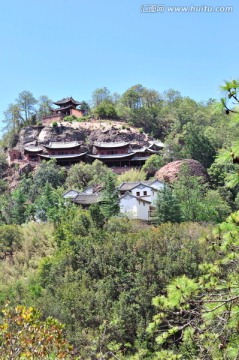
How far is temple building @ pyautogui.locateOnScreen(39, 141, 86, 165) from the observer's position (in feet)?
113

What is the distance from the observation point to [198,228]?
1420 centimetres

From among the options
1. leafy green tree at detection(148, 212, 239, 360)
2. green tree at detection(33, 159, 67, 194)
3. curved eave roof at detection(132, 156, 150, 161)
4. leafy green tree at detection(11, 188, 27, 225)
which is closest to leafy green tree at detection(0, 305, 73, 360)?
leafy green tree at detection(148, 212, 239, 360)

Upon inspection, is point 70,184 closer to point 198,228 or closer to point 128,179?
point 128,179

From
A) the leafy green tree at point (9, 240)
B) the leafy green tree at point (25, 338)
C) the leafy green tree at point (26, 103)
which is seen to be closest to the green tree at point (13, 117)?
the leafy green tree at point (26, 103)

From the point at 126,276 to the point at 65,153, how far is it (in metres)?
24.8

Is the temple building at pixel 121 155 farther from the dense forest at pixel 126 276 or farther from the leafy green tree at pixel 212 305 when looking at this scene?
the leafy green tree at pixel 212 305

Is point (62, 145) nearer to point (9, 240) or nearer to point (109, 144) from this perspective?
point (109, 144)

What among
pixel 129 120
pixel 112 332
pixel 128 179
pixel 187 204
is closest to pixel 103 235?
pixel 112 332

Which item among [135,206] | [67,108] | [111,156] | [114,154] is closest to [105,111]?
[67,108]

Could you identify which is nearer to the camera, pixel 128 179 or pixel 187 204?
pixel 187 204

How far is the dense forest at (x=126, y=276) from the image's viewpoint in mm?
2867

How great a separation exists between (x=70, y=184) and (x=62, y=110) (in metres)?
16.7

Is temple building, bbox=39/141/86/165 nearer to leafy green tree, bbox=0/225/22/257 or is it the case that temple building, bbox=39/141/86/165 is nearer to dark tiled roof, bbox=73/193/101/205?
dark tiled roof, bbox=73/193/101/205

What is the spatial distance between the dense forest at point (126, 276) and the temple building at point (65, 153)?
652 centimetres
